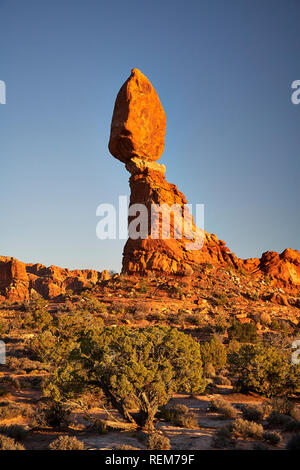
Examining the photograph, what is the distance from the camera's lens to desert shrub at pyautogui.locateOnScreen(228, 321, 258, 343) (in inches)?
1027

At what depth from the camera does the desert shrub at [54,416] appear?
37.7ft

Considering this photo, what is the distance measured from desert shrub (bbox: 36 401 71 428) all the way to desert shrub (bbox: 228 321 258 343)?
56.5ft

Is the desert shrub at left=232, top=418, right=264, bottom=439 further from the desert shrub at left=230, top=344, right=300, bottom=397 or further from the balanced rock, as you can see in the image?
the balanced rock

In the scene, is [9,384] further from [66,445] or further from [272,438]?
[272,438]

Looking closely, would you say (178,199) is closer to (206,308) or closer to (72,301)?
(206,308)

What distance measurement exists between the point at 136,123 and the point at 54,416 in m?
34.3

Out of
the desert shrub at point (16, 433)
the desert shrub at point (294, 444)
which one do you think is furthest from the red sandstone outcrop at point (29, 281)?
the desert shrub at point (294, 444)

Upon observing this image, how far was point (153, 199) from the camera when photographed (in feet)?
123

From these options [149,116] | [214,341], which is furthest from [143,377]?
[149,116]

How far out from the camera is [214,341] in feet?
72.4

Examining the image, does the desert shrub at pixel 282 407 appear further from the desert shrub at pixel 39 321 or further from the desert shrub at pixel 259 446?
the desert shrub at pixel 39 321

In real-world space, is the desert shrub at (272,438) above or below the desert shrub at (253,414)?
above

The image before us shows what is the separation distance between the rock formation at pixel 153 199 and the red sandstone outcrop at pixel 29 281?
16.7m

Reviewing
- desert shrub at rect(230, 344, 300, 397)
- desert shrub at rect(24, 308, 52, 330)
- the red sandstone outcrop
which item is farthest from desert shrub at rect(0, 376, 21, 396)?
the red sandstone outcrop
